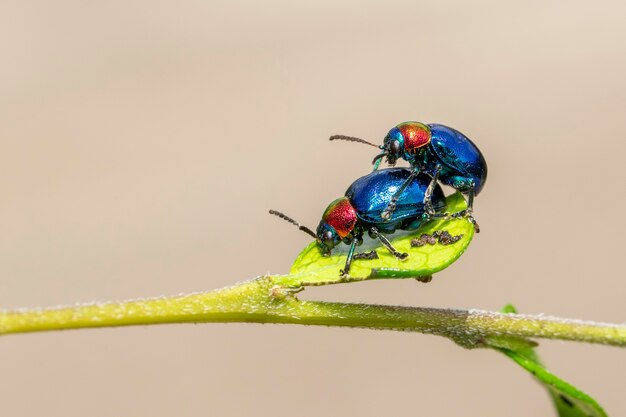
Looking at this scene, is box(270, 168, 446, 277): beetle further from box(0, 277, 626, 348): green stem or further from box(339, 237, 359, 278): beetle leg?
box(0, 277, 626, 348): green stem

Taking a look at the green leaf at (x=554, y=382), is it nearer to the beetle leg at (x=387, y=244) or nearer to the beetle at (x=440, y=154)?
the beetle leg at (x=387, y=244)

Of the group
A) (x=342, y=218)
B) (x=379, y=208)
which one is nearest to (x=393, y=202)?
(x=379, y=208)

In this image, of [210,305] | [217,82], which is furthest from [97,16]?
[210,305]

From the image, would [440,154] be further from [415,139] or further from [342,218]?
[342,218]

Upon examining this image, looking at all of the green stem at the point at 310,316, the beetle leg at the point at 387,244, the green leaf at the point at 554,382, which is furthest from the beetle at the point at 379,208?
the green leaf at the point at 554,382

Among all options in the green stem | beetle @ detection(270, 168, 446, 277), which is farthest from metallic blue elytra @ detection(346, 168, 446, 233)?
the green stem

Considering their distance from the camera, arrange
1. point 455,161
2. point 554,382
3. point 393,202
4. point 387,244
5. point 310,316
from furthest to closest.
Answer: point 455,161 → point 393,202 → point 387,244 → point 554,382 → point 310,316

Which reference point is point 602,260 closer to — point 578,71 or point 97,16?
point 578,71
